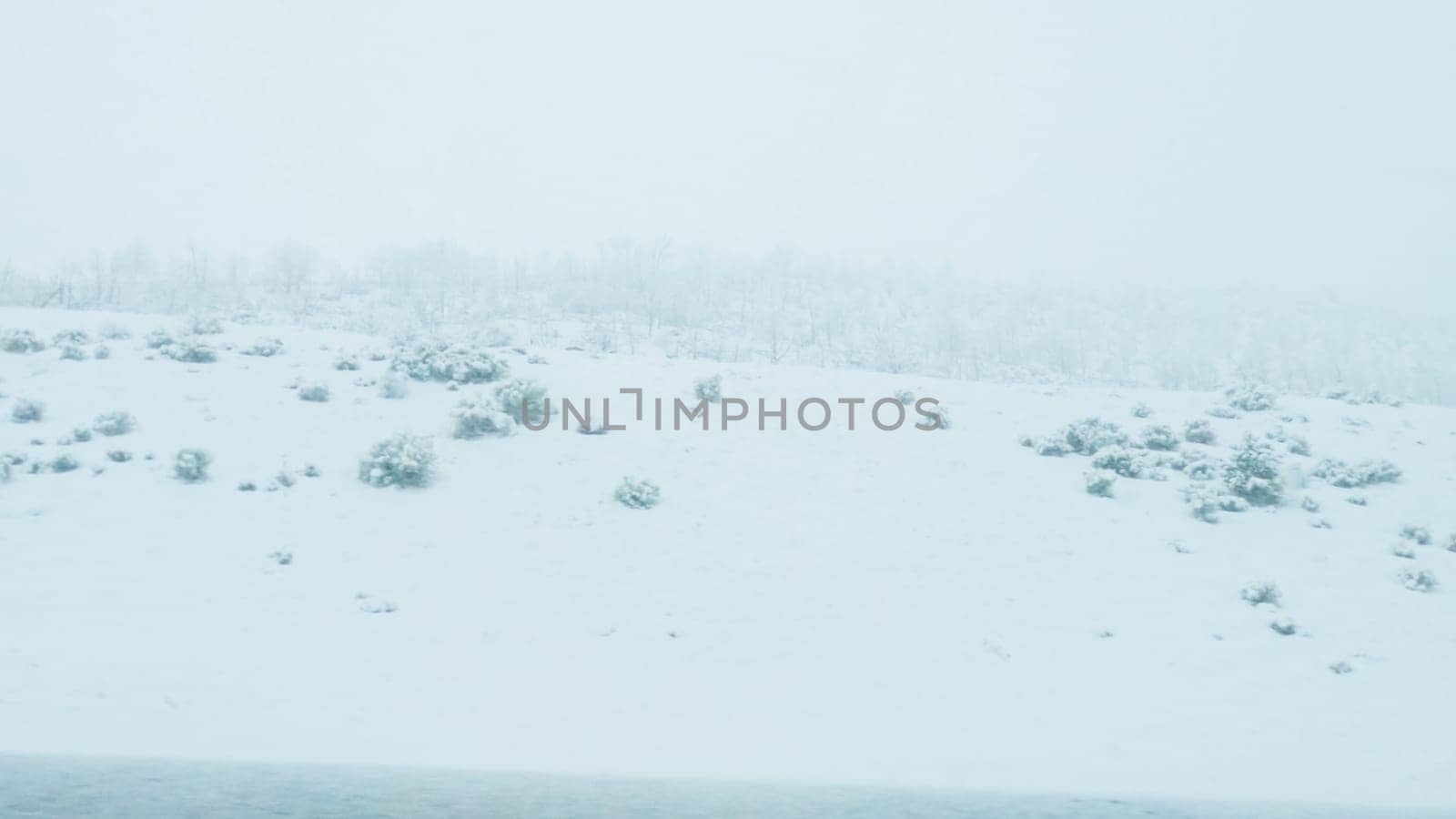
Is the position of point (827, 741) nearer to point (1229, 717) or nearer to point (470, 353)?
point (1229, 717)

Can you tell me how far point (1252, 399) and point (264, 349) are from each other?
28458 mm

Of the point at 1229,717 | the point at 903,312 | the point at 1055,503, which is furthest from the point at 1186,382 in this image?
the point at 1229,717

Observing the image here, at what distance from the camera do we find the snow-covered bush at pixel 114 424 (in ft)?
56.5

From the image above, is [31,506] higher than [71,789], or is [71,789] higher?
[31,506]

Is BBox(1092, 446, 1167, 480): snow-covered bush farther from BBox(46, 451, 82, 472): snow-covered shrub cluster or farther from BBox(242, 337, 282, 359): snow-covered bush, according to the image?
BBox(46, 451, 82, 472): snow-covered shrub cluster

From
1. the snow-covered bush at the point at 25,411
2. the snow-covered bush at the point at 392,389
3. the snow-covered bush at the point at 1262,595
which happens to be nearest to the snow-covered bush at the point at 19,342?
the snow-covered bush at the point at 25,411

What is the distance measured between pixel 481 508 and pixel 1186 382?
46.7 metres

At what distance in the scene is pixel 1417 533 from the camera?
17.6m

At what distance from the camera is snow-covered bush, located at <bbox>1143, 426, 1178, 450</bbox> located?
22141 millimetres

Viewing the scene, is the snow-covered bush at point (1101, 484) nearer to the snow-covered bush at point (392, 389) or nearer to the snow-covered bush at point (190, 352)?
the snow-covered bush at point (392, 389)

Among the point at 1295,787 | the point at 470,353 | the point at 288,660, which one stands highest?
the point at 470,353

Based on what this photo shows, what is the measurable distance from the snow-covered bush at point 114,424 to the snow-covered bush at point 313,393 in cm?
344

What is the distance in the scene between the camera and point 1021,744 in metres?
11.3

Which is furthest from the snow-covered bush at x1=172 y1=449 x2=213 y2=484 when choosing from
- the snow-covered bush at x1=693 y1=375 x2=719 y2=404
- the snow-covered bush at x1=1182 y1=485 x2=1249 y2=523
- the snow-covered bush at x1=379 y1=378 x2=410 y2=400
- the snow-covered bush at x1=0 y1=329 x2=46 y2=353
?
the snow-covered bush at x1=1182 y1=485 x2=1249 y2=523
